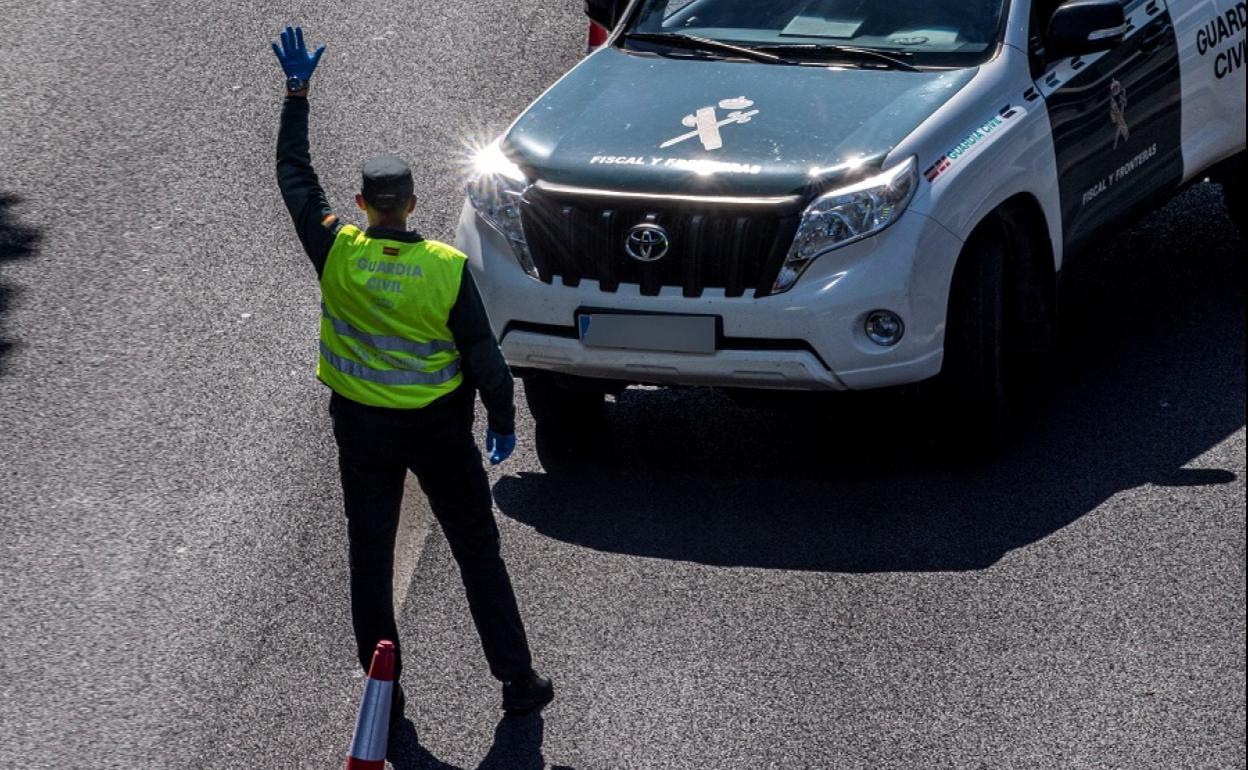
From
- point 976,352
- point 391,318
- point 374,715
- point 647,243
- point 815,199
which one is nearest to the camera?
point 374,715

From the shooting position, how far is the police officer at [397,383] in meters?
5.92

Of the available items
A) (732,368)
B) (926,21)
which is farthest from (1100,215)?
(732,368)

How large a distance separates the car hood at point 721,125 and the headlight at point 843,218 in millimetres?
92

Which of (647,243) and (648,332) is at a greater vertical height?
(647,243)

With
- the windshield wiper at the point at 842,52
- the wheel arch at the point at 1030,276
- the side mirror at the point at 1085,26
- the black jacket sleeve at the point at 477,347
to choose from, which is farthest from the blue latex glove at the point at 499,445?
the side mirror at the point at 1085,26

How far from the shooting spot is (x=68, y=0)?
13812 millimetres

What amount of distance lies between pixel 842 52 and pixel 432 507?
3006 mm

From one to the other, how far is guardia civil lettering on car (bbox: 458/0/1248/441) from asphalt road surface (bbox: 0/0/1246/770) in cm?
55

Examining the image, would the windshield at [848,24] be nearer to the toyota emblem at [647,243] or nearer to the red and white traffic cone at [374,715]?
the toyota emblem at [647,243]

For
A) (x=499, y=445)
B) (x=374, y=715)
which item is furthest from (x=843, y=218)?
(x=374, y=715)

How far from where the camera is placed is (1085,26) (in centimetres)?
800

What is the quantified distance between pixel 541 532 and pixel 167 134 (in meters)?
5.12

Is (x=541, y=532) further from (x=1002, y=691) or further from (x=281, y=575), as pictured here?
(x=1002, y=691)

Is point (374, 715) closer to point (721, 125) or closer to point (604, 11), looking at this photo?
point (721, 125)
